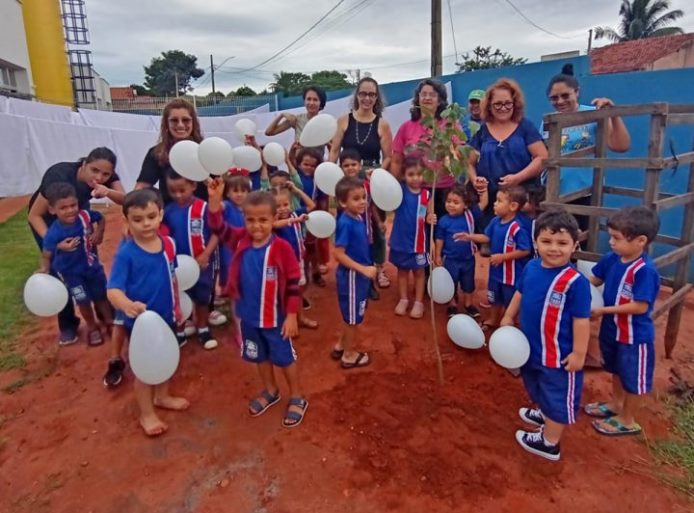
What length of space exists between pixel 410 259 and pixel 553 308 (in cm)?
177

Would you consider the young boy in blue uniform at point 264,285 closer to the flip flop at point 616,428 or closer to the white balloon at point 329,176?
the white balloon at point 329,176

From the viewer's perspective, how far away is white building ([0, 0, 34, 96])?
16.3m

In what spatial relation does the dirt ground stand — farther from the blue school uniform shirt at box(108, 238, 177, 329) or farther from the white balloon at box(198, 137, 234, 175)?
the white balloon at box(198, 137, 234, 175)

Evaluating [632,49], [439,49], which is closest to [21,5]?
[439,49]

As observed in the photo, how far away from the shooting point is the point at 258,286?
2.48 meters

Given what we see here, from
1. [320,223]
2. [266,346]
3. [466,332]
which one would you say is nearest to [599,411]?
[466,332]

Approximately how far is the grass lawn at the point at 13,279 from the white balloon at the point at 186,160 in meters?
2.01

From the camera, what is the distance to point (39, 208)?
3.35 metres

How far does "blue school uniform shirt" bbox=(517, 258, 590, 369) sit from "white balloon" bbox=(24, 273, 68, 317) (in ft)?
10.2

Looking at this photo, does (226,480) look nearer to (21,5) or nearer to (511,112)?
(511,112)

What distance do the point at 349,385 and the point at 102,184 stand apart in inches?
92.3

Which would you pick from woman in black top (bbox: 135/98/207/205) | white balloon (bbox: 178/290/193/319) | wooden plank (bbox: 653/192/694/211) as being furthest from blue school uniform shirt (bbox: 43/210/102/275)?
wooden plank (bbox: 653/192/694/211)

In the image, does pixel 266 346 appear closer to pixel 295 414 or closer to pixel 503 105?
pixel 295 414

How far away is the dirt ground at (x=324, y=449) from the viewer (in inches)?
84.5
